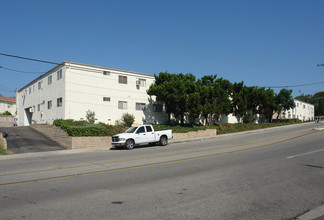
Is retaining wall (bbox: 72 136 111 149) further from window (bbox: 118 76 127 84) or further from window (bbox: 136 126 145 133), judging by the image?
window (bbox: 118 76 127 84)

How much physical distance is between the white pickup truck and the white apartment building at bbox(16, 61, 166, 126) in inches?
369

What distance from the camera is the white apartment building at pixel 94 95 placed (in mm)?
28281

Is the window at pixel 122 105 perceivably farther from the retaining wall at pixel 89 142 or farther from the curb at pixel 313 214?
the curb at pixel 313 214

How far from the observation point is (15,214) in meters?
5.41

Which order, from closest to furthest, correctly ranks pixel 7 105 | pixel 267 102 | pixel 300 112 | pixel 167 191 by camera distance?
1. pixel 167 191
2. pixel 267 102
3. pixel 7 105
4. pixel 300 112

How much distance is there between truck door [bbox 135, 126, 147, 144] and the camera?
21.0 metres

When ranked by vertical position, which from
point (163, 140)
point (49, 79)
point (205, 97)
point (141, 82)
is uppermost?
point (49, 79)

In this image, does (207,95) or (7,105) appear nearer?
(207,95)

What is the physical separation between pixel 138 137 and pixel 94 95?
10.8 m

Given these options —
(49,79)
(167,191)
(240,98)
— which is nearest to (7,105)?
(49,79)

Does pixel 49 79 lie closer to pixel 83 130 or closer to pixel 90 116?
pixel 90 116

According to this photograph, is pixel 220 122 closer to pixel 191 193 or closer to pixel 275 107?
pixel 275 107

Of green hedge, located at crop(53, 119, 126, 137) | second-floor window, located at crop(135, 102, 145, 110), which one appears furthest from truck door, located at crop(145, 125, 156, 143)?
second-floor window, located at crop(135, 102, 145, 110)

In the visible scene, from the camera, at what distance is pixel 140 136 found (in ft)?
69.6
